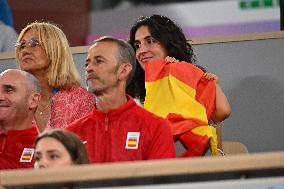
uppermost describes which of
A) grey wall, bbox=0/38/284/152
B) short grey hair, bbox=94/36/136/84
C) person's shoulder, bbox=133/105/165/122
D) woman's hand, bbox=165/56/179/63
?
short grey hair, bbox=94/36/136/84

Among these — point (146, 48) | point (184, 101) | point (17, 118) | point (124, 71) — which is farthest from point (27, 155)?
point (146, 48)

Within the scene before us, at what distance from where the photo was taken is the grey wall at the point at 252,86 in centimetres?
325

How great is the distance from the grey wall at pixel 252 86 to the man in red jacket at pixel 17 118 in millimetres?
933

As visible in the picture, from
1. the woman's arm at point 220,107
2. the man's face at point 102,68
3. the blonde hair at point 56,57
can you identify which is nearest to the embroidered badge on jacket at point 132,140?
the man's face at point 102,68

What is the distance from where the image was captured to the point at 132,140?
238 centimetres

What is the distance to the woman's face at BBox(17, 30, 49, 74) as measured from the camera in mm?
3008

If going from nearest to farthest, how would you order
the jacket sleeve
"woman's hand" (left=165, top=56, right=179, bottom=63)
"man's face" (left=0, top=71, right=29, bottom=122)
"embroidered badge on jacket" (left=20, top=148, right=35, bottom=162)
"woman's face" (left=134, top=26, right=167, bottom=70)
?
1. the jacket sleeve
2. "embroidered badge on jacket" (left=20, top=148, right=35, bottom=162)
3. "man's face" (left=0, top=71, right=29, bottom=122)
4. "woman's hand" (left=165, top=56, right=179, bottom=63)
5. "woman's face" (left=134, top=26, right=167, bottom=70)

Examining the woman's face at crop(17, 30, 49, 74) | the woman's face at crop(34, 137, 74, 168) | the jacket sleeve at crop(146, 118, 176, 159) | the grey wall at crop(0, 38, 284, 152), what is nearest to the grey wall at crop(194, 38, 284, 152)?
the grey wall at crop(0, 38, 284, 152)

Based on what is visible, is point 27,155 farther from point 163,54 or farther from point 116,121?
point 163,54

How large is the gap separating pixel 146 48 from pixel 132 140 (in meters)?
0.64

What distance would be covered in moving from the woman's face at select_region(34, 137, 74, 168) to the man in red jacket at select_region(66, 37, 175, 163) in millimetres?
352

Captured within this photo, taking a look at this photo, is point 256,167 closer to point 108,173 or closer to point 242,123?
point 108,173

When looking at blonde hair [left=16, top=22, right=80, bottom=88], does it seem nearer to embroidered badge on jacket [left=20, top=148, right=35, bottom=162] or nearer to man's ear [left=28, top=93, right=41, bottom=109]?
man's ear [left=28, top=93, right=41, bottom=109]

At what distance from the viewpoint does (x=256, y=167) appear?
1.51 m
